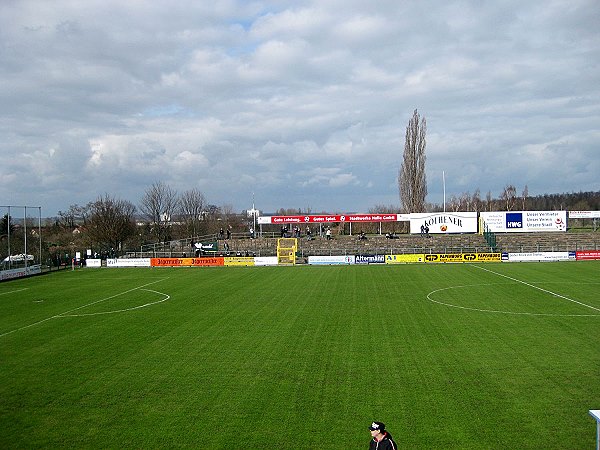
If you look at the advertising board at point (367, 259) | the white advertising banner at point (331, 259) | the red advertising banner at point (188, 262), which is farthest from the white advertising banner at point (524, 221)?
the red advertising banner at point (188, 262)

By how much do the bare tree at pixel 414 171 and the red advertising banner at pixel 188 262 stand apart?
142 feet

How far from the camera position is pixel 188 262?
2324 inches

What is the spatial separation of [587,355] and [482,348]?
3296 millimetres

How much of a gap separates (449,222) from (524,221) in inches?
369

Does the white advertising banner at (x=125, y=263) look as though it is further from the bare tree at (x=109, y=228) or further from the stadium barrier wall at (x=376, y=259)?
the bare tree at (x=109, y=228)

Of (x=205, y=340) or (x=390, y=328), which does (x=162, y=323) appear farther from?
(x=390, y=328)

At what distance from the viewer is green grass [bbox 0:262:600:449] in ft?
41.7

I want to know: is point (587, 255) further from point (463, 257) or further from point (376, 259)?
Answer: point (376, 259)

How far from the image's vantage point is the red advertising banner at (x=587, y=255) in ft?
183

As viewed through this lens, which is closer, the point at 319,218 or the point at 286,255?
the point at 286,255

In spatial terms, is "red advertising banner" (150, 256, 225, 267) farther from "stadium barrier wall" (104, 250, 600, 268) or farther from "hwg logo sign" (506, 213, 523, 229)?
"hwg logo sign" (506, 213, 523, 229)

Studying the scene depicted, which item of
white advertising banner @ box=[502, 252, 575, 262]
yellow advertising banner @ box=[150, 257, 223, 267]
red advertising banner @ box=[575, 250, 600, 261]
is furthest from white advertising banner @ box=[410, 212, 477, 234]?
yellow advertising banner @ box=[150, 257, 223, 267]

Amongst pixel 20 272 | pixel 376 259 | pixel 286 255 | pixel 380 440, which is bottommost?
pixel 20 272

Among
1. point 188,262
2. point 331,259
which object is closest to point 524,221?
point 331,259
